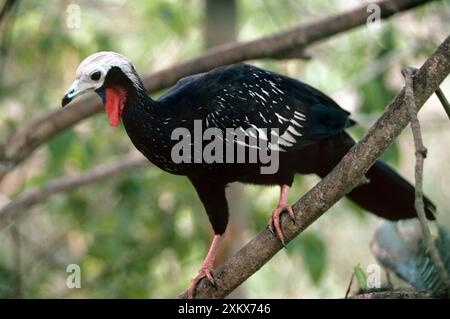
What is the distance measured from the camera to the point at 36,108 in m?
6.62

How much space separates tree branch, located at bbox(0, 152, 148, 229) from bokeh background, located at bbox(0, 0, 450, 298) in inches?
9.2

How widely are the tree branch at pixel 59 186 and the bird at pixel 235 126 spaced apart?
1842 millimetres

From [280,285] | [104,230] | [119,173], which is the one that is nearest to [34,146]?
[119,173]

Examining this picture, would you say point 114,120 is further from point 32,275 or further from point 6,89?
point 32,275

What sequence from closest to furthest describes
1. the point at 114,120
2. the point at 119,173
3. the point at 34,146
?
the point at 114,120 < the point at 34,146 < the point at 119,173

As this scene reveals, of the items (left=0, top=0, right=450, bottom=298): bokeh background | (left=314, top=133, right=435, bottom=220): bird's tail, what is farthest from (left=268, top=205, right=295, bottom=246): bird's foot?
(left=0, top=0, right=450, bottom=298): bokeh background

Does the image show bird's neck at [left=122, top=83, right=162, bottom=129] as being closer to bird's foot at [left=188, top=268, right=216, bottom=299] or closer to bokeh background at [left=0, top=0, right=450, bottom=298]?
bird's foot at [left=188, top=268, right=216, bottom=299]

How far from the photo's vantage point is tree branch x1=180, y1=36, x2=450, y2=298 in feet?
8.87

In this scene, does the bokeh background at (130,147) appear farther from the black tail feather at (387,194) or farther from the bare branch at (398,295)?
the bare branch at (398,295)

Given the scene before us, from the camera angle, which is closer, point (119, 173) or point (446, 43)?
point (446, 43)

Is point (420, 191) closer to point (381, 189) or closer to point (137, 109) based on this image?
point (137, 109)

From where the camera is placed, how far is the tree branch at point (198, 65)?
4457 mm

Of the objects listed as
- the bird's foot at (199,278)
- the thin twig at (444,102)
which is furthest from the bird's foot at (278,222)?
the thin twig at (444,102)
